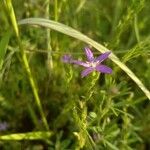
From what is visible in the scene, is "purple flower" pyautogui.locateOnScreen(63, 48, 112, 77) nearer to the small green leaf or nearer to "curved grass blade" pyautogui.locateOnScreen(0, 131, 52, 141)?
the small green leaf

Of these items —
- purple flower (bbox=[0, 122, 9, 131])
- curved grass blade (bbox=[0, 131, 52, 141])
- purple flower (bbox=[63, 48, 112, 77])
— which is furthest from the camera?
purple flower (bbox=[0, 122, 9, 131])

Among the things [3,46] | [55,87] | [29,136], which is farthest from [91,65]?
[55,87]

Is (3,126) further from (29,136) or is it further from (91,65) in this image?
(91,65)

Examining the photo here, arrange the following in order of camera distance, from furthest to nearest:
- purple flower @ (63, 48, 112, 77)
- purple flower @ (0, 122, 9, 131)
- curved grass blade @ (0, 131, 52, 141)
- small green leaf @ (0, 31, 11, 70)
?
purple flower @ (0, 122, 9, 131) < curved grass blade @ (0, 131, 52, 141) < small green leaf @ (0, 31, 11, 70) < purple flower @ (63, 48, 112, 77)

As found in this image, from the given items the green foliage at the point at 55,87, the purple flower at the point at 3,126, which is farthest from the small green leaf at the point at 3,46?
the purple flower at the point at 3,126

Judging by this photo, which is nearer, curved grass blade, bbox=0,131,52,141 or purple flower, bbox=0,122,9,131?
curved grass blade, bbox=0,131,52,141

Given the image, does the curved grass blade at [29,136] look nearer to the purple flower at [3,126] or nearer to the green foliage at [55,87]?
the green foliage at [55,87]

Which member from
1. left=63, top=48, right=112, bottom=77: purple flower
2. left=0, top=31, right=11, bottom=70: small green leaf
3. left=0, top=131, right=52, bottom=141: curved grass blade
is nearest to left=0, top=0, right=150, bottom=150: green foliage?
left=0, top=131, right=52, bottom=141: curved grass blade

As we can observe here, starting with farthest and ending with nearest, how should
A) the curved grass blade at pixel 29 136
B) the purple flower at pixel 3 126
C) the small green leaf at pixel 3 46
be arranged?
the purple flower at pixel 3 126 → the curved grass blade at pixel 29 136 → the small green leaf at pixel 3 46

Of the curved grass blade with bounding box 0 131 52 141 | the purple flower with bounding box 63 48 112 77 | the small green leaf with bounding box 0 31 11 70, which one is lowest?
the curved grass blade with bounding box 0 131 52 141

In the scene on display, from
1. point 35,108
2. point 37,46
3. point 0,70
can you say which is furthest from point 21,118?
point 0,70

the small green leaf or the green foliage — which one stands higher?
the small green leaf

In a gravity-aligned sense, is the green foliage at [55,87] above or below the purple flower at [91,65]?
below
